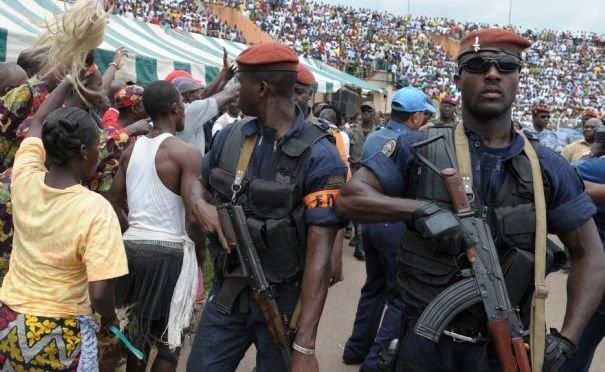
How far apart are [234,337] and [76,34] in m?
1.56

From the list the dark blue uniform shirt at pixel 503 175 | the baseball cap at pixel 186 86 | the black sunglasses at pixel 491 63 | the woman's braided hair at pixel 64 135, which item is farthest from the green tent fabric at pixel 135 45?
the black sunglasses at pixel 491 63

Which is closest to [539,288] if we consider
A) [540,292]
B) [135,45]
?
[540,292]

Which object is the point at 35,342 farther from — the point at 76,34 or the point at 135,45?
the point at 135,45

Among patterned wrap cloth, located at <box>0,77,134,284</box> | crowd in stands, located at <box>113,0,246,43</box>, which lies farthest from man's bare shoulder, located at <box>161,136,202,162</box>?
crowd in stands, located at <box>113,0,246,43</box>

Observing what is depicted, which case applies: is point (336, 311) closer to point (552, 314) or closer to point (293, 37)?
point (552, 314)

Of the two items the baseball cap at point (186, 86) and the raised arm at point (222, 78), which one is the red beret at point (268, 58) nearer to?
the raised arm at point (222, 78)

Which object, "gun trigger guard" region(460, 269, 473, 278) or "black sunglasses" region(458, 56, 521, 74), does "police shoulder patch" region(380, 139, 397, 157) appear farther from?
"gun trigger guard" region(460, 269, 473, 278)

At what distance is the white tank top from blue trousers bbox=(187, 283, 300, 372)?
0.70 metres

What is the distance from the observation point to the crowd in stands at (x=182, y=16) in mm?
27625

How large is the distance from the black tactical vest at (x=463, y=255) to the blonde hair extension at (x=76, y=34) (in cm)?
162

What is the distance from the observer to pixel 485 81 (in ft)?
7.34

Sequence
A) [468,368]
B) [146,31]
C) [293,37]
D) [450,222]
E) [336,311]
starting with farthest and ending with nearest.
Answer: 1. [293,37]
2. [146,31]
3. [336,311]
4. [468,368]
5. [450,222]

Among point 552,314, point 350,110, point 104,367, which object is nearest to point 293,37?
point 350,110

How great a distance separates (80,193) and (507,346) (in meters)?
1.70
